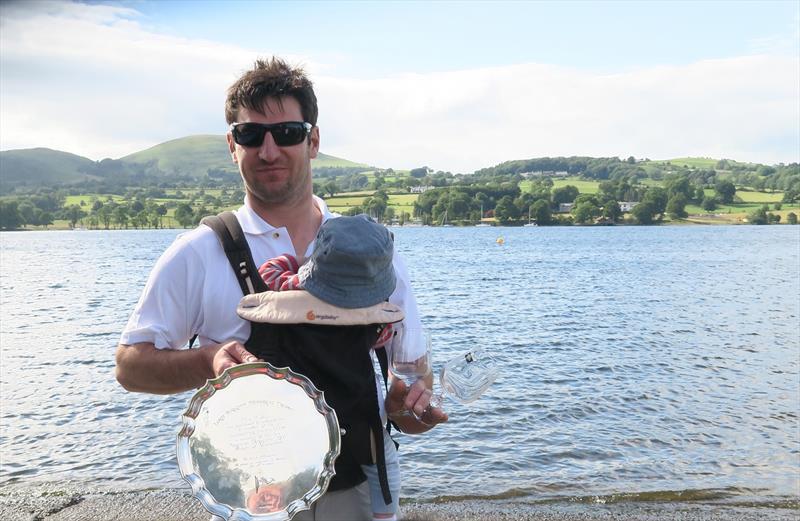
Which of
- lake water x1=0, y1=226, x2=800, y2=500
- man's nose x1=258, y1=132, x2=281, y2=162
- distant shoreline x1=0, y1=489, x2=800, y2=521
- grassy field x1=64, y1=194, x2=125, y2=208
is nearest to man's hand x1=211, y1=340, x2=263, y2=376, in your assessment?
man's nose x1=258, y1=132, x2=281, y2=162

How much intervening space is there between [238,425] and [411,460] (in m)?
8.47

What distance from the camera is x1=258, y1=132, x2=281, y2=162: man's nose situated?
9.36 feet

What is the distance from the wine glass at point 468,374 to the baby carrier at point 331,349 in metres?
0.58

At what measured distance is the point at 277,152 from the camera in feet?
9.40

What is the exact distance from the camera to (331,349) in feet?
8.07

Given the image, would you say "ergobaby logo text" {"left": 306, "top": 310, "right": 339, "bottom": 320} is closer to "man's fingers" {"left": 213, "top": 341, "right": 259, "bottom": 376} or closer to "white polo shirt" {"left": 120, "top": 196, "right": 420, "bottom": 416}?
"man's fingers" {"left": 213, "top": 341, "right": 259, "bottom": 376}

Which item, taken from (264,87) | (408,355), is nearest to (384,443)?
(408,355)

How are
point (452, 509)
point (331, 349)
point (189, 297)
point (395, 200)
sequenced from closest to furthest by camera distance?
point (331, 349)
point (189, 297)
point (452, 509)
point (395, 200)

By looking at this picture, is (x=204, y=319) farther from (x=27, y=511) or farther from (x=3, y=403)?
(x=3, y=403)

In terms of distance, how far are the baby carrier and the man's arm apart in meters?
0.14

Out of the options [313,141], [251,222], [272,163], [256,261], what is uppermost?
[313,141]

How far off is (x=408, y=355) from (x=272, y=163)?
3.17ft

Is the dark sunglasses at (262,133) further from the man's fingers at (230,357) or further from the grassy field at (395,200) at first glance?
the grassy field at (395,200)

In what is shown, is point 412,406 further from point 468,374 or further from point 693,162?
point 693,162
